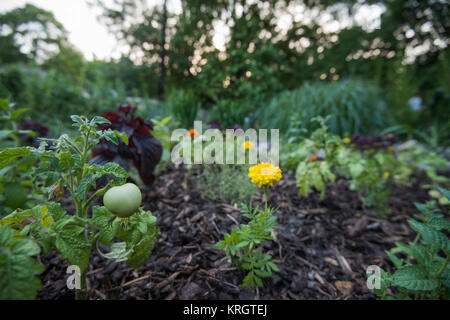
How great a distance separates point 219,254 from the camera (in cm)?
108

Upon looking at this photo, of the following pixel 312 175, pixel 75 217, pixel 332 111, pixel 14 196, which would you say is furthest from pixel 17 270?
pixel 332 111

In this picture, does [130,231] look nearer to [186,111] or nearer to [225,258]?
[225,258]

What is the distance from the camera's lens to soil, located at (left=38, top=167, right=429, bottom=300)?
94 centimetres

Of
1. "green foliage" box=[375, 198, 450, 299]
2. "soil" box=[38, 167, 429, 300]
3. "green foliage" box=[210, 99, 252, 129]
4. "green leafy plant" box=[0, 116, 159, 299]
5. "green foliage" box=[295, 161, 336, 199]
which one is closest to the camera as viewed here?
"green leafy plant" box=[0, 116, 159, 299]

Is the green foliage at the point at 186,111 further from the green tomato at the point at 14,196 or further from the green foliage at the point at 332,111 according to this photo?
the green tomato at the point at 14,196

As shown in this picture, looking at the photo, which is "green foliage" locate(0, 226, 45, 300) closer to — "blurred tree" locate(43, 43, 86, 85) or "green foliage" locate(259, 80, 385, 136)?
"green foliage" locate(259, 80, 385, 136)

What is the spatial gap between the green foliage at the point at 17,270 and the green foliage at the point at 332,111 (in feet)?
7.99

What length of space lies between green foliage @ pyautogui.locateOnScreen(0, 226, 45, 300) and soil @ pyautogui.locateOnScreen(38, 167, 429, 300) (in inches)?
21.1

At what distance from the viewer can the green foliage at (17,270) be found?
0.44m

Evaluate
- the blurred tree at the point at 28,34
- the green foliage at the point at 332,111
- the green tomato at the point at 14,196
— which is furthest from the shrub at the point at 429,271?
the blurred tree at the point at 28,34

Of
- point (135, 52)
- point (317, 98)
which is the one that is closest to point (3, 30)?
point (135, 52)

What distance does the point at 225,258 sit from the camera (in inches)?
41.7

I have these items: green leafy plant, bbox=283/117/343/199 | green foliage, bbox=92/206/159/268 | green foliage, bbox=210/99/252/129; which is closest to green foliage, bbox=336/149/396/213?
green leafy plant, bbox=283/117/343/199

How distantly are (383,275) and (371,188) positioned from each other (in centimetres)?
131
